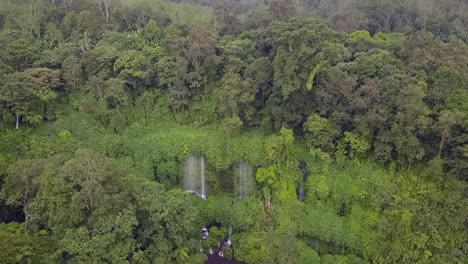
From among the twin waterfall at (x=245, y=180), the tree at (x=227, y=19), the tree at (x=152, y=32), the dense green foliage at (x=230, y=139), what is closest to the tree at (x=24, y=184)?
the dense green foliage at (x=230, y=139)

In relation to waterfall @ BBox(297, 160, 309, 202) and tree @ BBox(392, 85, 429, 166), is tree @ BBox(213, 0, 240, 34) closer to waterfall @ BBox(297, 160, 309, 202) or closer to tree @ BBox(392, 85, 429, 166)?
waterfall @ BBox(297, 160, 309, 202)

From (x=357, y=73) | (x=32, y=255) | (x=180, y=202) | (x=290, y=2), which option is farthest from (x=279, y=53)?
(x=32, y=255)

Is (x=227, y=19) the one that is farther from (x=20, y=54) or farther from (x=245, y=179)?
(x=20, y=54)

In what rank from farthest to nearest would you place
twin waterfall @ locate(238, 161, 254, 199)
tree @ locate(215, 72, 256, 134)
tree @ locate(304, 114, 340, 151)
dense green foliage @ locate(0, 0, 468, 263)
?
tree @ locate(215, 72, 256, 134) < twin waterfall @ locate(238, 161, 254, 199) < tree @ locate(304, 114, 340, 151) < dense green foliage @ locate(0, 0, 468, 263)

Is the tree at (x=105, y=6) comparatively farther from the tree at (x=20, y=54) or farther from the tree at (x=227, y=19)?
the tree at (x=227, y=19)

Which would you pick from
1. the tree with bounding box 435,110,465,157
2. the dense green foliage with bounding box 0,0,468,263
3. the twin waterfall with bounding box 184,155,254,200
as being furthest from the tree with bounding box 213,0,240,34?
the tree with bounding box 435,110,465,157

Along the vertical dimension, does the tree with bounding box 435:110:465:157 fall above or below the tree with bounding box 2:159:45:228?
above

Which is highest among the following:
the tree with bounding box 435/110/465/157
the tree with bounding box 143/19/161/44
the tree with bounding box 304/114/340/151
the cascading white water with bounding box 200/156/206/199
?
the tree with bounding box 143/19/161/44

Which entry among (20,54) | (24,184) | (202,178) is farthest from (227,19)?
(24,184)
